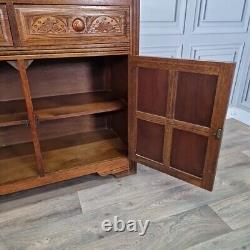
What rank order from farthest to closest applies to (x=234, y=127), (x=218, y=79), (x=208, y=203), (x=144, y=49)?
(x=234, y=127), (x=144, y=49), (x=208, y=203), (x=218, y=79)

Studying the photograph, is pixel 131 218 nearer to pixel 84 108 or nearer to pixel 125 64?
pixel 84 108

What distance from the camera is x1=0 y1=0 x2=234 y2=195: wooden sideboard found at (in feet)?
3.23

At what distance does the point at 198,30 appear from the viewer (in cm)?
178

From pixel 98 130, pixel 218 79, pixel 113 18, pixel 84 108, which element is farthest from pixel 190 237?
pixel 113 18

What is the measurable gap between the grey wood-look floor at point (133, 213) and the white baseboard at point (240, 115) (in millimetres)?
779

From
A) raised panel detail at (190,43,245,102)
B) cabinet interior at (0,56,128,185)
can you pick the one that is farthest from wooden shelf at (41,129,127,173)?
raised panel detail at (190,43,245,102)

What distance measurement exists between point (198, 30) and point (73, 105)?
3.77ft

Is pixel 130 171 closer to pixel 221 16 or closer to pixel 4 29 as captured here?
Answer: pixel 4 29

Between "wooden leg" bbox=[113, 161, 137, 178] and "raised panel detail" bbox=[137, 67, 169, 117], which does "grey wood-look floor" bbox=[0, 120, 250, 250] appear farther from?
"raised panel detail" bbox=[137, 67, 169, 117]

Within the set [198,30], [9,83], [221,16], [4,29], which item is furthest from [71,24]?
[221,16]

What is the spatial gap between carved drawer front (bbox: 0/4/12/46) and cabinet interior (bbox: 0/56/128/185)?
14.5 inches

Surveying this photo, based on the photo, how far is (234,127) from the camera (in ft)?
6.89

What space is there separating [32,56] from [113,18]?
407 mm

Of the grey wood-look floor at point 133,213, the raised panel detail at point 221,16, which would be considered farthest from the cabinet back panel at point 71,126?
the raised panel detail at point 221,16
